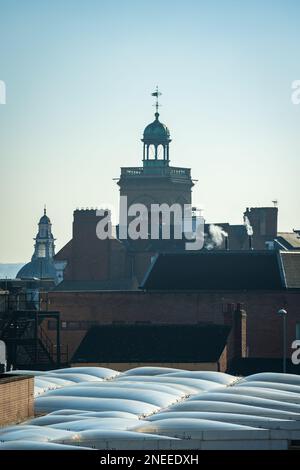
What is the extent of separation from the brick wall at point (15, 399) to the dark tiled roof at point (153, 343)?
101 feet

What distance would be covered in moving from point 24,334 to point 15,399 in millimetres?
40400

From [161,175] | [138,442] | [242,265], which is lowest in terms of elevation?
[138,442]

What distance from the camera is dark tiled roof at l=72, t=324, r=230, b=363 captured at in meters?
70.8

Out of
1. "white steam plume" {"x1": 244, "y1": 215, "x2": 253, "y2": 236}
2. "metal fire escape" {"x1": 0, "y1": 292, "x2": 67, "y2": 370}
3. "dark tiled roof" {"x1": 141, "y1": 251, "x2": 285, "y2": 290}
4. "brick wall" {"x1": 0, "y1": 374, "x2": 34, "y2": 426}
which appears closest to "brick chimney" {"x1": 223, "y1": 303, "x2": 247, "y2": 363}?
"metal fire escape" {"x1": 0, "y1": 292, "x2": 67, "y2": 370}

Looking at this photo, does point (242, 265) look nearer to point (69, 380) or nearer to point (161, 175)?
point (69, 380)

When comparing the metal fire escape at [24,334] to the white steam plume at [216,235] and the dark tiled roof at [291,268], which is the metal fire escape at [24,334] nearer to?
the dark tiled roof at [291,268]

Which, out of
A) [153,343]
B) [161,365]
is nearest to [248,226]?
[153,343]

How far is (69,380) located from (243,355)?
830 inches

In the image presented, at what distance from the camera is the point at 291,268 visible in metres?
87.9

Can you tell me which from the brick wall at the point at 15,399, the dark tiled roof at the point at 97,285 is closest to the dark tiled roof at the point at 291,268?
the dark tiled roof at the point at 97,285

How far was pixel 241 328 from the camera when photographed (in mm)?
75125

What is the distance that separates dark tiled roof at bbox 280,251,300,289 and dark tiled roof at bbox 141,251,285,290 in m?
0.42

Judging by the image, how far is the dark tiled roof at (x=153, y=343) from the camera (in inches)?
2788
